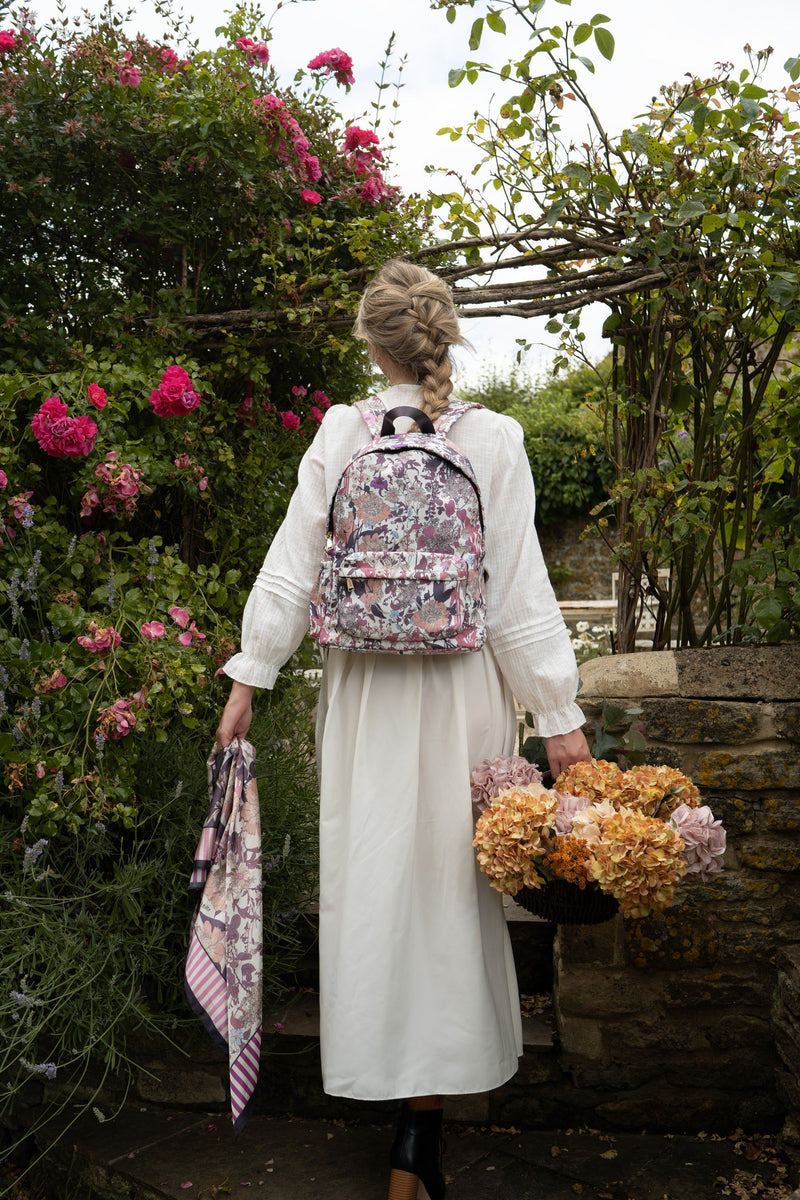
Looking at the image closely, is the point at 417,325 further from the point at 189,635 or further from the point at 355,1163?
the point at 355,1163

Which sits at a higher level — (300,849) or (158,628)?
(158,628)

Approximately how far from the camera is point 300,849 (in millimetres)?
2834

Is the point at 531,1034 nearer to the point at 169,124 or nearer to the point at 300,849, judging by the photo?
the point at 300,849

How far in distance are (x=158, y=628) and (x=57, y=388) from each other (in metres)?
0.78

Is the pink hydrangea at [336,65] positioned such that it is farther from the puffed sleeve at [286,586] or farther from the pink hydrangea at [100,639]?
the pink hydrangea at [100,639]

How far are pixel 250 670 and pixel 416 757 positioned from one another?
0.41 m

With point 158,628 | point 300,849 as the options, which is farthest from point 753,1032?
point 158,628

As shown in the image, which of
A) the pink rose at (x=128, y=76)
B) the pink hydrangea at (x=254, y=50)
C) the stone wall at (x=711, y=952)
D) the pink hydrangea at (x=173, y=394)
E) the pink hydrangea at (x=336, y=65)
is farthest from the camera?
the pink hydrangea at (x=336, y=65)

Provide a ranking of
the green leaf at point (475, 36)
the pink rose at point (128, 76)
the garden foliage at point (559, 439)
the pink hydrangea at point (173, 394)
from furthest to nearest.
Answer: the garden foliage at point (559, 439), the pink rose at point (128, 76), the pink hydrangea at point (173, 394), the green leaf at point (475, 36)

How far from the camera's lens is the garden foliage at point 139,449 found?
2.29 m

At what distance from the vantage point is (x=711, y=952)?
2289 mm

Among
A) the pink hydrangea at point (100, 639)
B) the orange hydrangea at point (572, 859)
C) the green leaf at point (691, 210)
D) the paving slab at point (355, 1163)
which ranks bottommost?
the paving slab at point (355, 1163)

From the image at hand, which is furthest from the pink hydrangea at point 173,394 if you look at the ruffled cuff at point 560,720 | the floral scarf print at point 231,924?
the ruffled cuff at point 560,720

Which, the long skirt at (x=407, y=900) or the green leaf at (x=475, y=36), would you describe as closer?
the long skirt at (x=407, y=900)
